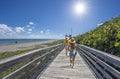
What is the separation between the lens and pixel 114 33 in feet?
35.0

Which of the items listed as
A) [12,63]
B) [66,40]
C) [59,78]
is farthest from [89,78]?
[66,40]

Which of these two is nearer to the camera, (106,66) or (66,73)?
(106,66)

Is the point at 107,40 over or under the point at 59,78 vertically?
over

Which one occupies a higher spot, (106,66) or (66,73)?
(106,66)

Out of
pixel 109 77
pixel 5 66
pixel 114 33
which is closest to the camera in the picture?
pixel 5 66

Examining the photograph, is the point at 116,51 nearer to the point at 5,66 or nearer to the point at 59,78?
the point at 59,78

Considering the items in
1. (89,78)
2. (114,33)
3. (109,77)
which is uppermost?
(114,33)

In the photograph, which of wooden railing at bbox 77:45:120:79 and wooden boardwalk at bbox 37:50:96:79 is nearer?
wooden railing at bbox 77:45:120:79

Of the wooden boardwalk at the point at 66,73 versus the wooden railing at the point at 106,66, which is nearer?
the wooden railing at the point at 106,66

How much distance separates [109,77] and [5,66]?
282 centimetres

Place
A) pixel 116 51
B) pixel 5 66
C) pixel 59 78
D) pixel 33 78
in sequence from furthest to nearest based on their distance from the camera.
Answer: pixel 116 51, pixel 59 78, pixel 33 78, pixel 5 66

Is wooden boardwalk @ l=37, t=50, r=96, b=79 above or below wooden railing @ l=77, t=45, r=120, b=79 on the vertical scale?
below

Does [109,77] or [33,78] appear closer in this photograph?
[109,77]

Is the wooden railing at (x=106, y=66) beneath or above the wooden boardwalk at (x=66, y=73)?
above
